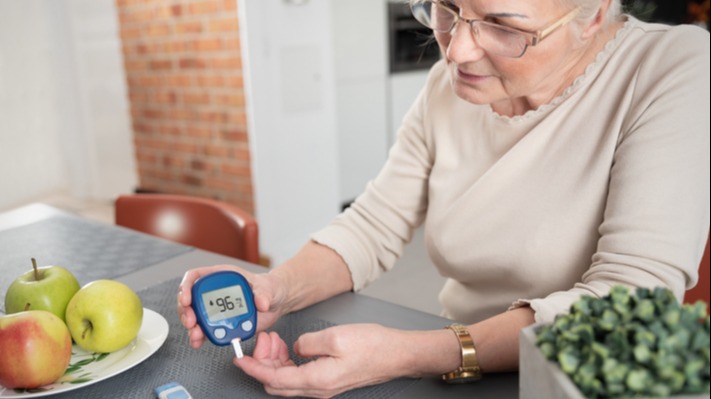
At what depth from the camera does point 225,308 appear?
890 mm

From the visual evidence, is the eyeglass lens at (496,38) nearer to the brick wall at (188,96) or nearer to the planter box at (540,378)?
the planter box at (540,378)

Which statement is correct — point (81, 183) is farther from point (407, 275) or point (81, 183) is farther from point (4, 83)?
point (407, 275)

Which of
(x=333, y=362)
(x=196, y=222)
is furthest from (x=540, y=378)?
(x=196, y=222)

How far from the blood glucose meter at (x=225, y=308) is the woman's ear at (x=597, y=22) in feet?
2.10

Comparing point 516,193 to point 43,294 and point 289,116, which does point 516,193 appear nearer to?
point 43,294

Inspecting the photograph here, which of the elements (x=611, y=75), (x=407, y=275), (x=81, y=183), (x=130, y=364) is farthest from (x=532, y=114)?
(x=81, y=183)

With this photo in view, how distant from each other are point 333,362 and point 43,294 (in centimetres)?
42

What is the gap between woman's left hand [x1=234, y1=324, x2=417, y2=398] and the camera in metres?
0.79

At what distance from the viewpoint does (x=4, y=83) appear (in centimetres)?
391

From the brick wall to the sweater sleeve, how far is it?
2153 mm

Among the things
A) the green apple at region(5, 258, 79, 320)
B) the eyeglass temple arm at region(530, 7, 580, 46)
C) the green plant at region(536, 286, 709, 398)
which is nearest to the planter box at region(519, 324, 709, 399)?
the green plant at region(536, 286, 709, 398)

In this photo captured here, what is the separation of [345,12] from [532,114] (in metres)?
2.64

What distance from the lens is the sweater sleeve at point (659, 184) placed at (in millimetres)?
896

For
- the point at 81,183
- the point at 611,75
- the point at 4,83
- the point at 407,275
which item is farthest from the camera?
the point at 81,183
